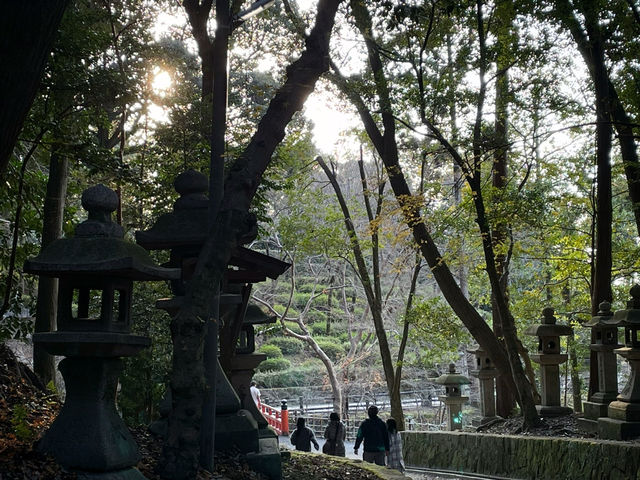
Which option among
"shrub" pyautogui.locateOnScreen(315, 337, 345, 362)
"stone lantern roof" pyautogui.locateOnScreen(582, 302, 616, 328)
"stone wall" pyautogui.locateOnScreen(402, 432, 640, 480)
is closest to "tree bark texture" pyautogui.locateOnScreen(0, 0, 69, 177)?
"stone wall" pyautogui.locateOnScreen(402, 432, 640, 480)

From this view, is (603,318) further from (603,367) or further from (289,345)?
(289,345)

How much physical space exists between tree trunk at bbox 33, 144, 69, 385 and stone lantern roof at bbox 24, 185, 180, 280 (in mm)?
4364

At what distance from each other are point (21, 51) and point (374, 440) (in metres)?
9.46

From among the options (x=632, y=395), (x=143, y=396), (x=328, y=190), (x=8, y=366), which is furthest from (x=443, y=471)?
(x=328, y=190)

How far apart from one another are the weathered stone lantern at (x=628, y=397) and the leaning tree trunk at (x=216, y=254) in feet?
21.1

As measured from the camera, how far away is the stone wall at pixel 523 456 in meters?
8.94

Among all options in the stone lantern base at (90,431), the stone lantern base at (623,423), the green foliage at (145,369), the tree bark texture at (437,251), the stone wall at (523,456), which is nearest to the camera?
the stone lantern base at (90,431)

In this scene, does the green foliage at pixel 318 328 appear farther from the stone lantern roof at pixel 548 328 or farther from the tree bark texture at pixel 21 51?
the tree bark texture at pixel 21 51

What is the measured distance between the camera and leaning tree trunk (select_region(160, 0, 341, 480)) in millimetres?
5484

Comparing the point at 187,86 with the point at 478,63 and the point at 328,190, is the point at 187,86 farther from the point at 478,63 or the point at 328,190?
the point at 328,190

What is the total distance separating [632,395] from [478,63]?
5.84 metres

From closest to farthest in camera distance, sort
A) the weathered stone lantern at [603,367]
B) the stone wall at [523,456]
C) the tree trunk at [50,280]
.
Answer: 1. the stone wall at [523,456]
2. the tree trunk at [50,280]
3. the weathered stone lantern at [603,367]

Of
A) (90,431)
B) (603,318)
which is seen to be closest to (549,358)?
(603,318)

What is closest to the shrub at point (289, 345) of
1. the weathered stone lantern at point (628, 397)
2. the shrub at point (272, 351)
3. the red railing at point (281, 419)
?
the shrub at point (272, 351)
